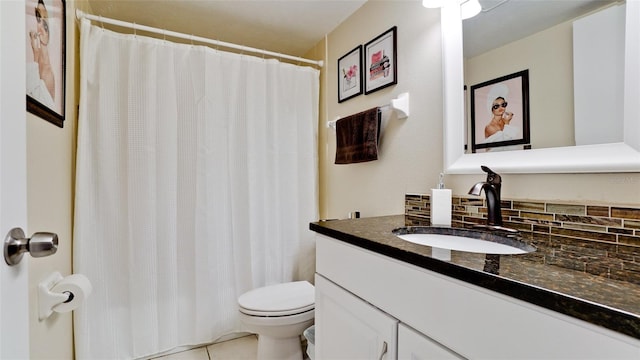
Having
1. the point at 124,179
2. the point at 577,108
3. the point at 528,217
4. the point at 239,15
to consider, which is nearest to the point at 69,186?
the point at 124,179

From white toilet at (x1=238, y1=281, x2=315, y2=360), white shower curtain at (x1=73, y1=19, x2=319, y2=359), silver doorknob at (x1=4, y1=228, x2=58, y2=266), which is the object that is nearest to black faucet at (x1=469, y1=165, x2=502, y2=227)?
white toilet at (x1=238, y1=281, x2=315, y2=360)

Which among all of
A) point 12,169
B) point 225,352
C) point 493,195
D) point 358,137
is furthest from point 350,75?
point 225,352

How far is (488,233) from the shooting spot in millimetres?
977

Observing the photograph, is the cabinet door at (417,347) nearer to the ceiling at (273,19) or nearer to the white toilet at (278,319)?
the white toilet at (278,319)

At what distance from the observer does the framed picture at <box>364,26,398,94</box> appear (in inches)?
60.5

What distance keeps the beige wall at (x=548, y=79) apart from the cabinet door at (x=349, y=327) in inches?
30.5

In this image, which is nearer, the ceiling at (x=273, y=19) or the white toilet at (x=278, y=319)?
the ceiling at (x=273, y=19)

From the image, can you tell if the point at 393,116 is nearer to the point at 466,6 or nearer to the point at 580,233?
the point at 466,6

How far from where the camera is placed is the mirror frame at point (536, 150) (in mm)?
766

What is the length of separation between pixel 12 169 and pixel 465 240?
3.86ft

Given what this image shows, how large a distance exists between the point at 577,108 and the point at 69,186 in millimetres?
2152

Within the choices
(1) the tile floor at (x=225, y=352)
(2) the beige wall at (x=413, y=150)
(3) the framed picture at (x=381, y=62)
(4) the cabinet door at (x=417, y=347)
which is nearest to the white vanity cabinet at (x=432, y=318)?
(4) the cabinet door at (x=417, y=347)

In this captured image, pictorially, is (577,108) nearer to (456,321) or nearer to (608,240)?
(608,240)

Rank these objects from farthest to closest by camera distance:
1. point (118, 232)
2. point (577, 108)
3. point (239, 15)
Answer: point (239, 15)
point (118, 232)
point (577, 108)
